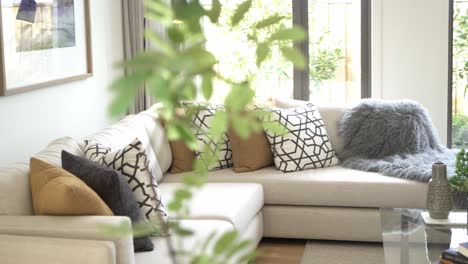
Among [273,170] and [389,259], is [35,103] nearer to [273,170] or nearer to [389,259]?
[273,170]

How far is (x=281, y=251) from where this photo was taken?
4.46 meters

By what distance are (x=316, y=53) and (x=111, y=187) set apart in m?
3.12

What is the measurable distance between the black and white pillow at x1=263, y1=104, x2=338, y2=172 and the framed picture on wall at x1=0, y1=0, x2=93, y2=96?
1.20 m

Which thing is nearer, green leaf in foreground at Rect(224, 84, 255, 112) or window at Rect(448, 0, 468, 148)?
green leaf in foreground at Rect(224, 84, 255, 112)

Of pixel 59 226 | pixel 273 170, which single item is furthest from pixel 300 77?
pixel 59 226

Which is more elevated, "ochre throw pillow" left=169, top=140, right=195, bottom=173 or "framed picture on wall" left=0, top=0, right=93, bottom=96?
"framed picture on wall" left=0, top=0, right=93, bottom=96

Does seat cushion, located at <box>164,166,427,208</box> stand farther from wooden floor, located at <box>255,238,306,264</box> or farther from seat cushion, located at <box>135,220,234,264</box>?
seat cushion, located at <box>135,220,234,264</box>

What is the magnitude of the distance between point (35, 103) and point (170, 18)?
3507 mm

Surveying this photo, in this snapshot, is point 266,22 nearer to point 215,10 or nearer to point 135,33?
point 215,10

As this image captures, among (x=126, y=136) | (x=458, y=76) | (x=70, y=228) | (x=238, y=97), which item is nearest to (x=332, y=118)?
(x=458, y=76)

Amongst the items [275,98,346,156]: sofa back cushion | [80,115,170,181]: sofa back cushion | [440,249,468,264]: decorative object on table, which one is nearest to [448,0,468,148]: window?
[275,98,346,156]: sofa back cushion

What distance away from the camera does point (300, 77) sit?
5.82 metres

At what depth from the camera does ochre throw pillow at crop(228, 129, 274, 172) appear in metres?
4.62

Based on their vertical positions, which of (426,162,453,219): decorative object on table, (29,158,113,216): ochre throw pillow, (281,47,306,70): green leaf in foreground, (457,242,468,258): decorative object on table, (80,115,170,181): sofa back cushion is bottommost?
(457,242,468,258): decorative object on table
